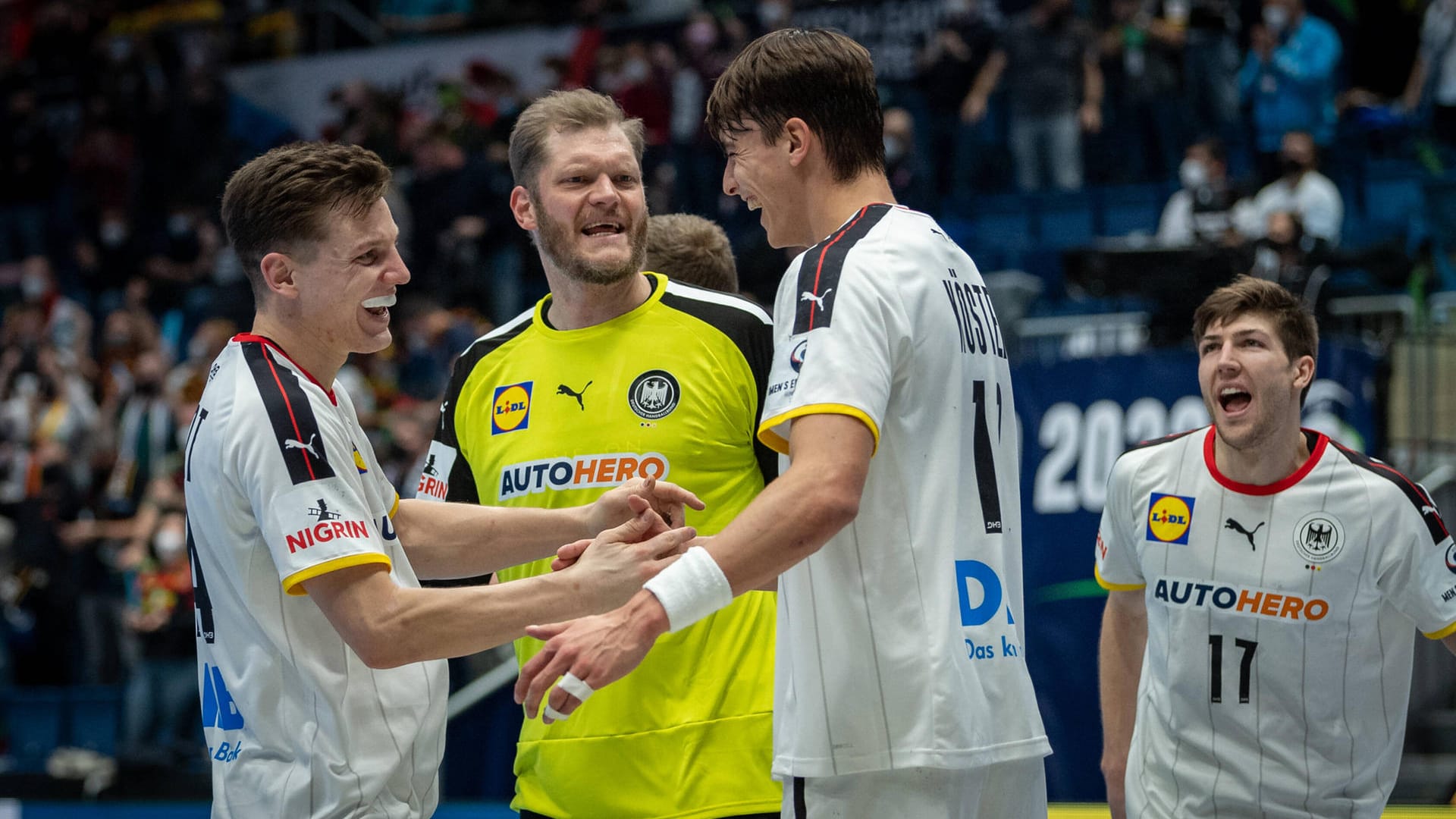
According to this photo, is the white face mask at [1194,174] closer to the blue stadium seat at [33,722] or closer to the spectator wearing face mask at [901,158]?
the spectator wearing face mask at [901,158]

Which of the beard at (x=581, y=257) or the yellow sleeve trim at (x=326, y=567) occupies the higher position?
the beard at (x=581, y=257)

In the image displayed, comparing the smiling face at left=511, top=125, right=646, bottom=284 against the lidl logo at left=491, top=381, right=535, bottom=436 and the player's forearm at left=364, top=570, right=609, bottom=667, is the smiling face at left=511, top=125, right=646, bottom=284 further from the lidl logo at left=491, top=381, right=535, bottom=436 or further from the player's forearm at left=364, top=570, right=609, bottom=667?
the player's forearm at left=364, top=570, right=609, bottom=667

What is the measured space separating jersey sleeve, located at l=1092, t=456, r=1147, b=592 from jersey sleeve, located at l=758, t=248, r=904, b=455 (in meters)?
1.96

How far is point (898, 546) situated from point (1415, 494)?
7.31 ft

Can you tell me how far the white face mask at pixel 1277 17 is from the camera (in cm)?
1282

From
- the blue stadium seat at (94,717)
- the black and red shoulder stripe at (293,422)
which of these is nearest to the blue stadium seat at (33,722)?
the blue stadium seat at (94,717)

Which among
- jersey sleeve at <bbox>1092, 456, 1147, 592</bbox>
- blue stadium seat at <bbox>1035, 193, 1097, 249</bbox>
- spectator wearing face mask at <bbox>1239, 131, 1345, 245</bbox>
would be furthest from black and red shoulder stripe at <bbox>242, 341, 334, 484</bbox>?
blue stadium seat at <bbox>1035, 193, 1097, 249</bbox>

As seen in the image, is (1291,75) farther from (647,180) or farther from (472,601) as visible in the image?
(472,601)

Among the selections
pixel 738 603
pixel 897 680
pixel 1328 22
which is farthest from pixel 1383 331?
pixel 897 680

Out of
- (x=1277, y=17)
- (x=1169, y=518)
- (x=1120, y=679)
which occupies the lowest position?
(x=1120, y=679)

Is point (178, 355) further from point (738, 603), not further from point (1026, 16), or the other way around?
point (738, 603)

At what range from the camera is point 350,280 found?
3402mm

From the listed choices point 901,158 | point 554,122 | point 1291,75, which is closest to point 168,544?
point 901,158

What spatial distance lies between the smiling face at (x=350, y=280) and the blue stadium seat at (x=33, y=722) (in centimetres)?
982
